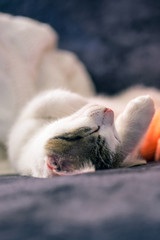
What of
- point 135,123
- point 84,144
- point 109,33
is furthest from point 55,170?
point 109,33

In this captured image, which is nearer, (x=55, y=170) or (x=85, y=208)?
(x=85, y=208)

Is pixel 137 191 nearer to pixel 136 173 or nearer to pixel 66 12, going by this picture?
pixel 136 173

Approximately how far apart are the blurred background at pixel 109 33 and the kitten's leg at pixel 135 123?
618mm

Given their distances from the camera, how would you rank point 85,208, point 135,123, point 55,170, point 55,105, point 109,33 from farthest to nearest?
point 109,33
point 55,105
point 135,123
point 55,170
point 85,208

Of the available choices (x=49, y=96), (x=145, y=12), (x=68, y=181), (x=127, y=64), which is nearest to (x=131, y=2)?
(x=145, y=12)

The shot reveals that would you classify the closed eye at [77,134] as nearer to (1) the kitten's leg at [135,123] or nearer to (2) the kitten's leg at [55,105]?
(1) the kitten's leg at [135,123]

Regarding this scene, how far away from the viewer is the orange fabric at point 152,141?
2.67ft

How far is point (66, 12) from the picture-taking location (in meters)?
1.54

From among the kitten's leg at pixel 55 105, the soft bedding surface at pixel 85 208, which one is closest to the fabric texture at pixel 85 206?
the soft bedding surface at pixel 85 208

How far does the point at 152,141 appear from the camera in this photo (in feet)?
2.72

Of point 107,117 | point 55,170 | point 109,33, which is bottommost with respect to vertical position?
point 55,170

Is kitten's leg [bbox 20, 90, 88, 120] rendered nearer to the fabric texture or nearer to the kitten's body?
the kitten's body

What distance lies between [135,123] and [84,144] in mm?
147

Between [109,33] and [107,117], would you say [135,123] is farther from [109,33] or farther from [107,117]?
[109,33]
